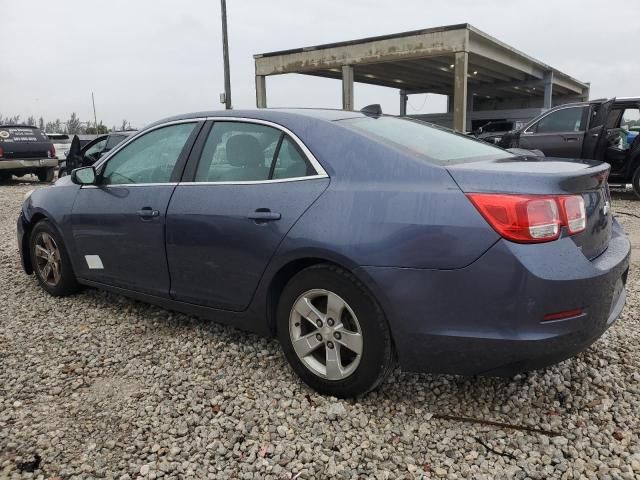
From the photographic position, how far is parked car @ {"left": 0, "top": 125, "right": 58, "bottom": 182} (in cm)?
1392

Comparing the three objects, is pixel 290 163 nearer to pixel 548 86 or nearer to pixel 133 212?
pixel 133 212

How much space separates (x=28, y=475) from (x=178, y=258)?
4.35 ft

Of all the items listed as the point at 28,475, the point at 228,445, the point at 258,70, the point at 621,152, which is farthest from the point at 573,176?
the point at 258,70

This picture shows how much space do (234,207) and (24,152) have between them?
45.0ft

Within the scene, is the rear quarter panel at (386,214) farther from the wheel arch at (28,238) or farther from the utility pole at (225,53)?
the utility pole at (225,53)

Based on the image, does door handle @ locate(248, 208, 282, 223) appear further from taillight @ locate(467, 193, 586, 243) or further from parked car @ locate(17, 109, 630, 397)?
taillight @ locate(467, 193, 586, 243)

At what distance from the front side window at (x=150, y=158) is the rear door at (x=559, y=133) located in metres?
8.06

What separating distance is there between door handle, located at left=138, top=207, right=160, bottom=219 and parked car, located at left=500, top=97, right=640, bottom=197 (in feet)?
27.4

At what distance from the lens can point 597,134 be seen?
30.2 feet

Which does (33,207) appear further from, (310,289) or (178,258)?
(310,289)

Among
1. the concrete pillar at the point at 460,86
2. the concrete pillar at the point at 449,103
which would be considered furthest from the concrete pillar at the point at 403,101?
the concrete pillar at the point at 460,86

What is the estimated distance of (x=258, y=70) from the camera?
2489 cm

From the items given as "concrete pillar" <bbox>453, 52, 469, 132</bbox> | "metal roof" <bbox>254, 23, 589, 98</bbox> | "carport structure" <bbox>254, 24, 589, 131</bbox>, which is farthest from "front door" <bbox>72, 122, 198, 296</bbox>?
"metal roof" <bbox>254, 23, 589, 98</bbox>

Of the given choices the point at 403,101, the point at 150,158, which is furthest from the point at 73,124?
the point at 150,158
